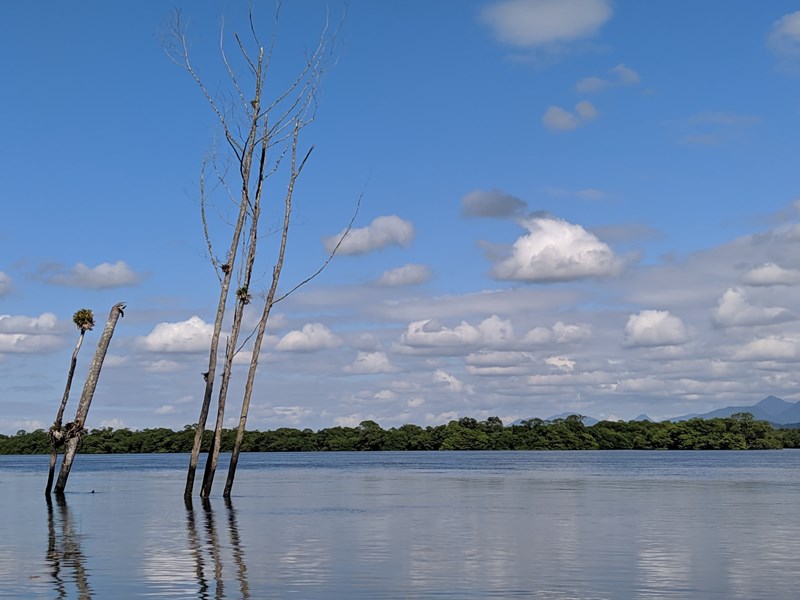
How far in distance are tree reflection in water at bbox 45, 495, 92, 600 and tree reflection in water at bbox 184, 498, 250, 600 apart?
7.33 ft

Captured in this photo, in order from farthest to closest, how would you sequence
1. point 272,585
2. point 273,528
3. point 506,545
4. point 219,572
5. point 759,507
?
point 759,507 → point 273,528 → point 506,545 → point 219,572 → point 272,585

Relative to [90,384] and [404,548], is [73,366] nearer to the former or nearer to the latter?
[90,384]

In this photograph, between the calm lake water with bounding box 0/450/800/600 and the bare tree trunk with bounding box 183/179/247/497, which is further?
the bare tree trunk with bounding box 183/179/247/497

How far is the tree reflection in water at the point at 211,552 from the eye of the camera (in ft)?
66.0

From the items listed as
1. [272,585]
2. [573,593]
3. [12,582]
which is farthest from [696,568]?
[12,582]

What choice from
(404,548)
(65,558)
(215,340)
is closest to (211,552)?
(65,558)

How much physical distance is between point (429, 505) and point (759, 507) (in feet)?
Result: 44.9

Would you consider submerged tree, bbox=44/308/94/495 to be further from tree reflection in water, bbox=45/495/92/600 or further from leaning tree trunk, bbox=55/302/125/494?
tree reflection in water, bbox=45/495/92/600

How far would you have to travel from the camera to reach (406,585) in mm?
20453

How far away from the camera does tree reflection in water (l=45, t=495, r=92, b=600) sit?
789 inches

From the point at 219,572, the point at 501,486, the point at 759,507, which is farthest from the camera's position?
the point at 501,486

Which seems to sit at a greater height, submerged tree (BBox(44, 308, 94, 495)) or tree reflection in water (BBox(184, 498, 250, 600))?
submerged tree (BBox(44, 308, 94, 495))

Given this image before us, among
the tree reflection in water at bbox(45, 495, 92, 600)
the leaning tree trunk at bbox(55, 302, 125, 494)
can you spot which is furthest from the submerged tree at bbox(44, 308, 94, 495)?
the tree reflection in water at bbox(45, 495, 92, 600)

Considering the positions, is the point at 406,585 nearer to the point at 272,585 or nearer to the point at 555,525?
the point at 272,585
